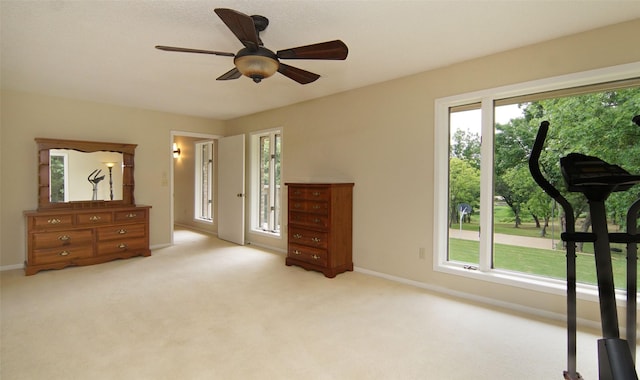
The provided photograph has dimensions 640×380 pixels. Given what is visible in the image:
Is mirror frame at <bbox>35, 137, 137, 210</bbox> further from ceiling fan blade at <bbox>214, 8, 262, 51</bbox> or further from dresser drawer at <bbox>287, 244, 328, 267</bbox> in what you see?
ceiling fan blade at <bbox>214, 8, 262, 51</bbox>

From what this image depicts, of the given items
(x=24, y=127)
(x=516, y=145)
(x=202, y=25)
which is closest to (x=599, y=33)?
(x=516, y=145)

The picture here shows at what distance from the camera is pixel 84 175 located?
4613 millimetres

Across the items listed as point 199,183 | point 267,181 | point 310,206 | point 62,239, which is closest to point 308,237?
point 310,206

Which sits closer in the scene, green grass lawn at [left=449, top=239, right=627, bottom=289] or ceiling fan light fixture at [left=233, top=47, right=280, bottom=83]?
ceiling fan light fixture at [left=233, top=47, right=280, bottom=83]

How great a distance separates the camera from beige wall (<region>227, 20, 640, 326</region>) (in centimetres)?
257

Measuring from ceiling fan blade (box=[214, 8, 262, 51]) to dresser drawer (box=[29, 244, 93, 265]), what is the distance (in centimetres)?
383

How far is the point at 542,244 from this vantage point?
9.59 feet

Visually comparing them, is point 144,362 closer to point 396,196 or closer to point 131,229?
point 396,196

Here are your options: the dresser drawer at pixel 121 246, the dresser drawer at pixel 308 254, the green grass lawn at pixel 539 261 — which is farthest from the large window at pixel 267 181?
the green grass lawn at pixel 539 261

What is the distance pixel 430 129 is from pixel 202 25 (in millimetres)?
2405

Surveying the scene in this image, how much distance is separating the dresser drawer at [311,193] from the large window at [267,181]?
1.14m

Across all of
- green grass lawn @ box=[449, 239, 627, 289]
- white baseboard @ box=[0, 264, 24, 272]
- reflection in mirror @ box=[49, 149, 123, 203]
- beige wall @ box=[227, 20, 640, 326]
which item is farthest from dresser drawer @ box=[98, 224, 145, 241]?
green grass lawn @ box=[449, 239, 627, 289]

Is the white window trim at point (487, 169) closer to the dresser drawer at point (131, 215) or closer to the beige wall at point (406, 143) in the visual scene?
the beige wall at point (406, 143)

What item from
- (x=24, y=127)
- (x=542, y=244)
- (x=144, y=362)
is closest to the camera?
(x=144, y=362)
